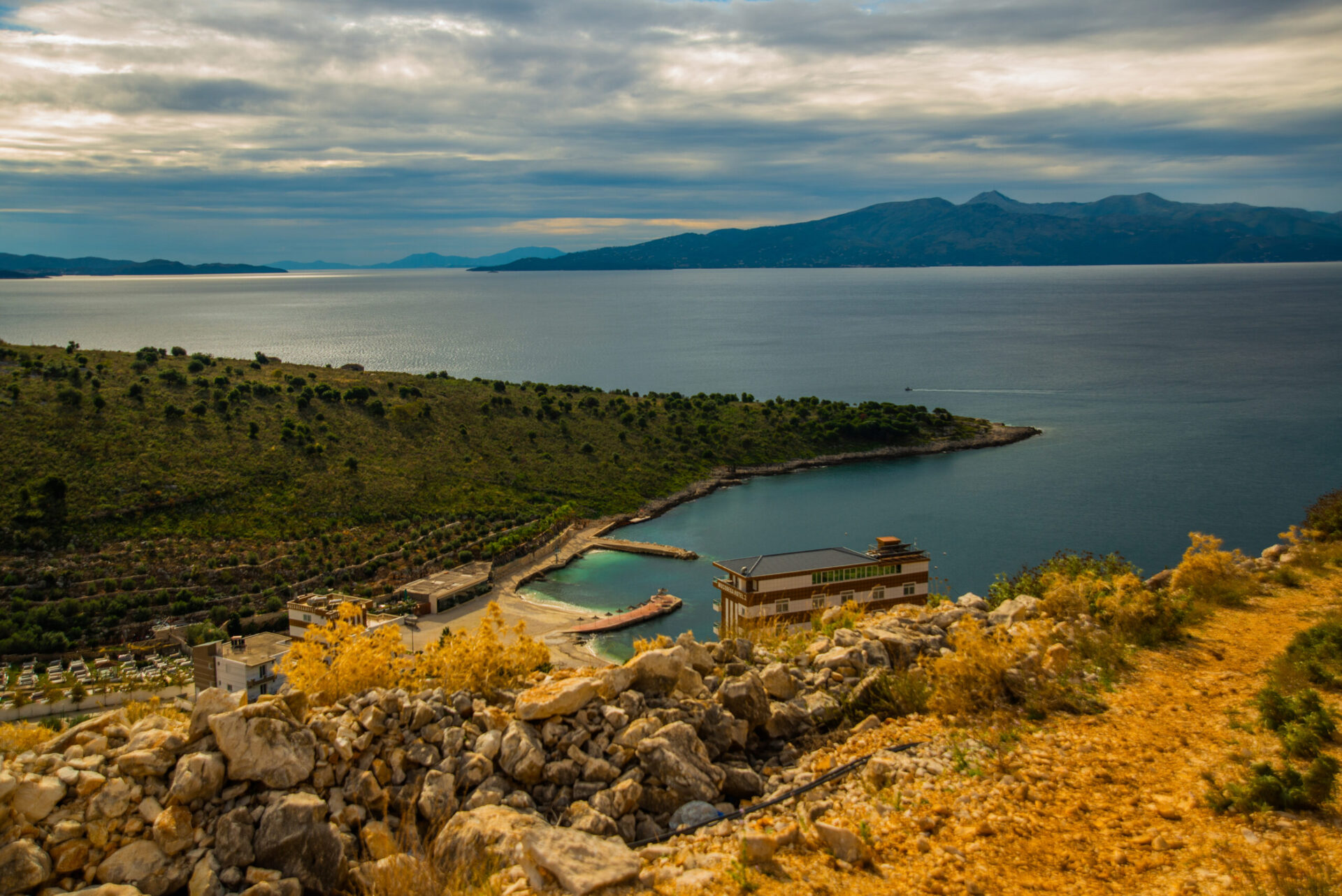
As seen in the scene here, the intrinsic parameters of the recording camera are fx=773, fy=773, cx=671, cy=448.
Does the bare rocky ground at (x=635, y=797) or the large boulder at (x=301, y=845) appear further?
the large boulder at (x=301, y=845)

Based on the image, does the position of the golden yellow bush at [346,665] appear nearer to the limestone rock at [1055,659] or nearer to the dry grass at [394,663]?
the dry grass at [394,663]

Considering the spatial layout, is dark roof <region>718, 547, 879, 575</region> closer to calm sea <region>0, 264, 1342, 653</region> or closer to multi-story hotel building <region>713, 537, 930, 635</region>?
multi-story hotel building <region>713, 537, 930, 635</region>

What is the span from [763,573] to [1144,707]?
83.8 ft

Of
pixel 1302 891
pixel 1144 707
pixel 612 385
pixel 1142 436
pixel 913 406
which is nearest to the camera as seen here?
pixel 1302 891

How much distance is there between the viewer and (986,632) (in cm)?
1177

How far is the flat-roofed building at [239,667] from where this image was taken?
3284 centimetres

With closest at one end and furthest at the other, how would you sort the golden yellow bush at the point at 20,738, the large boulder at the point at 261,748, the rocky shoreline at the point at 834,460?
1. the large boulder at the point at 261,748
2. the golden yellow bush at the point at 20,738
3. the rocky shoreline at the point at 834,460

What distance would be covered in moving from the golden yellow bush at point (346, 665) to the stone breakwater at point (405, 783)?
0.57 meters

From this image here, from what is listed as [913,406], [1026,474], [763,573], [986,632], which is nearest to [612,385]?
[913,406]


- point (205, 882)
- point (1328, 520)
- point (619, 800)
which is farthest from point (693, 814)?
point (1328, 520)

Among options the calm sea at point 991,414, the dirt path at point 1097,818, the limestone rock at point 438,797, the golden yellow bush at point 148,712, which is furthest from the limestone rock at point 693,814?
the calm sea at point 991,414

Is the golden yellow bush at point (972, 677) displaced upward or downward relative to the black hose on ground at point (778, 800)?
upward

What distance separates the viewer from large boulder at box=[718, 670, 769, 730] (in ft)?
31.5

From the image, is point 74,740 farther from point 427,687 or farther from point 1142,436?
point 1142,436
